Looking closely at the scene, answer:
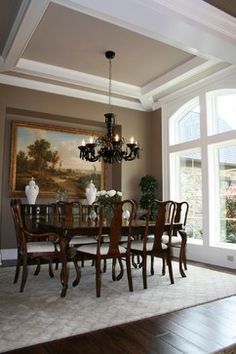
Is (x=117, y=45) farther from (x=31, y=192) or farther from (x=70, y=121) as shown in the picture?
(x=31, y=192)

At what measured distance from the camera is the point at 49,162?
563 cm

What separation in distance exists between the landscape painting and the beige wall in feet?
0.59

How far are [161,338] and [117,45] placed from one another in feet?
12.6

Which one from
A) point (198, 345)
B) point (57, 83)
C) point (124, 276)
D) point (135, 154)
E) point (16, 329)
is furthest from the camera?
point (57, 83)

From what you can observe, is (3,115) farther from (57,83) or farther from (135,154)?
(135,154)

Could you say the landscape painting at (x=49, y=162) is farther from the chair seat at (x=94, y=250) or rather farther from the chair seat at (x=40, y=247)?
the chair seat at (x=94, y=250)

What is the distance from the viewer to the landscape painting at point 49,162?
536 centimetres

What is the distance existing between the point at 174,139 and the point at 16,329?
15.6 ft

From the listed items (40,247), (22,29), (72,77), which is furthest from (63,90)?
(40,247)

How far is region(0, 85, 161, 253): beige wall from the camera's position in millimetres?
5191

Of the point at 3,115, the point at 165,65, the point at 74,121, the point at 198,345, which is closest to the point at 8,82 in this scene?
the point at 3,115

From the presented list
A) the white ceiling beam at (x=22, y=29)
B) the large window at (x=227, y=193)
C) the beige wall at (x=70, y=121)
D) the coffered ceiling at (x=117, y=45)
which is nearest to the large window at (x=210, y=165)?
the large window at (x=227, y=193)

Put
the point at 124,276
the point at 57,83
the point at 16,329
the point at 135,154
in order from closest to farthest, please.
Result: 1. the point at 16,329
2. the point at 124,276
3. the point at 135,154
4. the point at 57,83

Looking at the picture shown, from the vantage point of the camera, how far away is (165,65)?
16.3 feet
